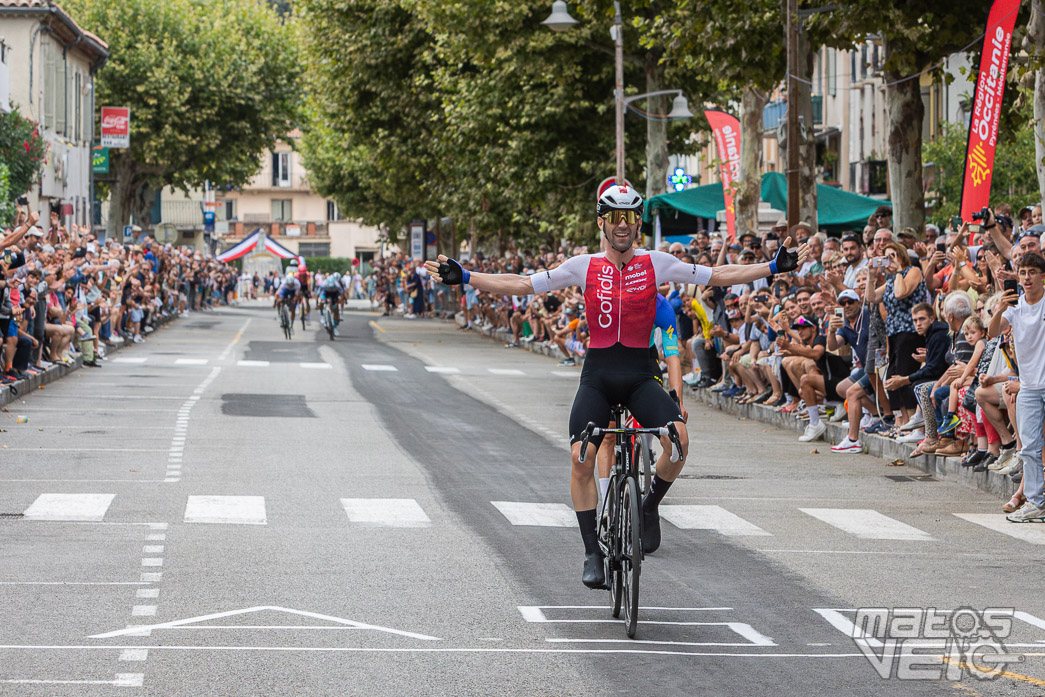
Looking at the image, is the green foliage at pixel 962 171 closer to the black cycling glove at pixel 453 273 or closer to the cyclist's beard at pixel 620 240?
the cyclist's beard at pixel 620 240

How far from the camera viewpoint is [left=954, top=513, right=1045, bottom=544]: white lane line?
1235 cm

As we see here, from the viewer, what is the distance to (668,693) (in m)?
7.05

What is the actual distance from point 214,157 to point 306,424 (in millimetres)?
57675

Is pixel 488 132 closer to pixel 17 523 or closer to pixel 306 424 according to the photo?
pixel 306 424

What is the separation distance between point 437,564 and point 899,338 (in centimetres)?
818

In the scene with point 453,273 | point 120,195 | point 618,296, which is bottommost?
point 618,296

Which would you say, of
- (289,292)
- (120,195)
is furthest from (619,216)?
(120,195)

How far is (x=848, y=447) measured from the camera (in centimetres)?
1867

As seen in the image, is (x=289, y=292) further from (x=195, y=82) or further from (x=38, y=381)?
(x=195, y=82)

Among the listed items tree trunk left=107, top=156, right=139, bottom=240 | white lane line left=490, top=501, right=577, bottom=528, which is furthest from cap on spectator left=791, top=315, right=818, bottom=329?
tree trunk left=107, top=156, right=139, bottom=240

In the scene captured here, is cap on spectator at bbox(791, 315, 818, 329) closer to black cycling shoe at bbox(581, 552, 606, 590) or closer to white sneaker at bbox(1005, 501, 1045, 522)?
white sneaker at bbox(1005, 501, 1045, 522)

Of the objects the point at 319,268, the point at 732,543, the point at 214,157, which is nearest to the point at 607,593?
the point at 732,543

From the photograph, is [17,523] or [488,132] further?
[488,132]

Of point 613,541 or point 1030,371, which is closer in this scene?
point 613,541
